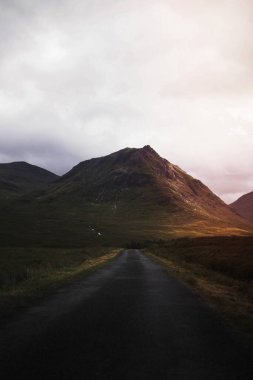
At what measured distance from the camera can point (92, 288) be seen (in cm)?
2483

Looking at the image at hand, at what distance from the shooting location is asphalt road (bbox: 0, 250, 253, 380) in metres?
8.80

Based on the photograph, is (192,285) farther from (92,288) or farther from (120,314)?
(120,314)

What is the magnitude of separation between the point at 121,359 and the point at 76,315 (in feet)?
19.0

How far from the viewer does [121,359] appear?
385 inches

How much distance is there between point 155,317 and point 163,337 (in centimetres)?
343

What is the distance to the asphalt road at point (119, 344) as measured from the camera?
28.9 ft

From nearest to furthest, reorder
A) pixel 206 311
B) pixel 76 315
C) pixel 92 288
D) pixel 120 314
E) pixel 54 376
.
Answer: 1. pixel 54 376
2. pixel 76 315
3. pixel 120 314
4. pixel 206 311
5. pixel 92 288

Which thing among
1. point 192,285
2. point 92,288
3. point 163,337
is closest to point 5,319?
point 163,337

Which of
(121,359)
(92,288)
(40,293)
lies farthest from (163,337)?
(92,288)

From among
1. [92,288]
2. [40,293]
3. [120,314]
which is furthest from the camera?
[92,288]

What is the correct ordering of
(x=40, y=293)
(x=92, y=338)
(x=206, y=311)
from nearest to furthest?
(x=92, y=338)
(x=206, y=311)
(x=40, y=293)

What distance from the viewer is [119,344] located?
1132 centimetres

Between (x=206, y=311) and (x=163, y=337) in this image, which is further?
(x=206, y=311)

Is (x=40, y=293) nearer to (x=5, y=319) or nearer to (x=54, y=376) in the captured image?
(x=5, y=319)
